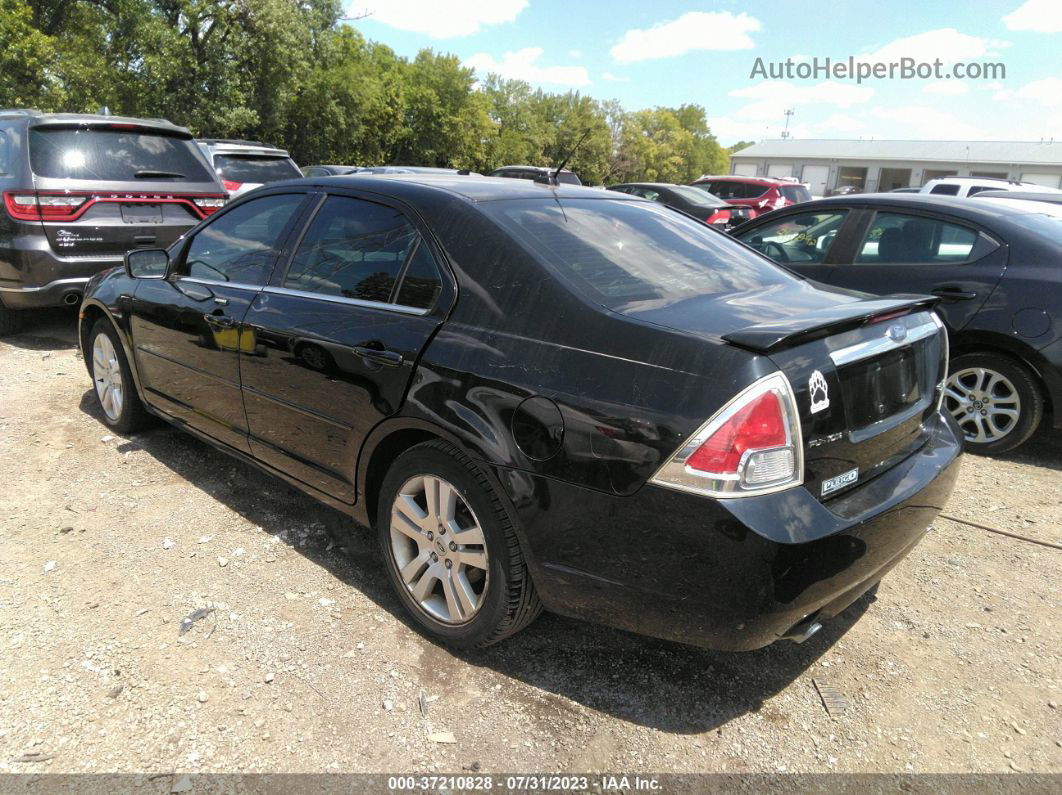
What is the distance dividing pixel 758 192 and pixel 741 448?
1928 centimetres

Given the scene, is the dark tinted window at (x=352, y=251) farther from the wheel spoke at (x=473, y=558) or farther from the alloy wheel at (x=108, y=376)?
the alloy wheel at (x=108, y=376)

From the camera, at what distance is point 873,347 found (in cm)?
233

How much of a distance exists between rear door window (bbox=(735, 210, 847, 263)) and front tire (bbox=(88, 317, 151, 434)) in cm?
429

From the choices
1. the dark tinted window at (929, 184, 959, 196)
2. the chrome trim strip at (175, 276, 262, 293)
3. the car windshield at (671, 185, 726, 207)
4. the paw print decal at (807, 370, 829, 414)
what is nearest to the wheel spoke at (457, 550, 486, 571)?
the paw print decal at (807, 370, 829, 414)

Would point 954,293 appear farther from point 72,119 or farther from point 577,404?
point 72,119

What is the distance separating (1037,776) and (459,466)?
198 cm

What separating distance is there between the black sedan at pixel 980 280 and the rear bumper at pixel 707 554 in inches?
106

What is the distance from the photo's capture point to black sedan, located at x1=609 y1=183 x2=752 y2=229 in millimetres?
14703

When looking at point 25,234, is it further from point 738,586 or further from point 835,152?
point 835,152

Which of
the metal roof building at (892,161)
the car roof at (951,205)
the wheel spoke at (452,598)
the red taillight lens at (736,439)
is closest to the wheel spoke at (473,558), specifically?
the wheel spoke at (452,598)

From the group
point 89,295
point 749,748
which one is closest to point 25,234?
point 89,295

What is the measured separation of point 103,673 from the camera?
2.51 metres

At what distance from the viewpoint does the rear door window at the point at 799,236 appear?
5363mm

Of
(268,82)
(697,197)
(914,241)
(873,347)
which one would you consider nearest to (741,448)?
(873,347)
